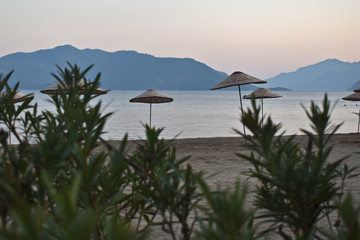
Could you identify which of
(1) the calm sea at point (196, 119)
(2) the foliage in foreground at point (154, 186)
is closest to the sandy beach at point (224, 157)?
(1) the calm sea at point (196, 119)

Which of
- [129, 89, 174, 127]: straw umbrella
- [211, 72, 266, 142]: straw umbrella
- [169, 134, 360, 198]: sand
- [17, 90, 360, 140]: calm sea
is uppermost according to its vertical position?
[211, 72, 266, 142]: straw umbrella

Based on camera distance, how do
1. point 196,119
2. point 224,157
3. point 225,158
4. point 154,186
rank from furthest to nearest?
1. point 196,119
2. point 224,157
3. point 225,158
4. point 154,186

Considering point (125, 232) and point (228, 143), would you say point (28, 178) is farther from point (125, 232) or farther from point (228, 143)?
point (228, 143)

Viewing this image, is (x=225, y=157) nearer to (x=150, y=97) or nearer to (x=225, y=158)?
(x=225, y=158)

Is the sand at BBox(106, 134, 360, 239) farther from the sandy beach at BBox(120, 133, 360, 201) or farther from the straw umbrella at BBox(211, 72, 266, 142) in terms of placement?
the straw umbrella at BBox(211, 72, 266, 142)

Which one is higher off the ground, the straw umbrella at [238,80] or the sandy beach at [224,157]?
the straw umbrella at [238,80]

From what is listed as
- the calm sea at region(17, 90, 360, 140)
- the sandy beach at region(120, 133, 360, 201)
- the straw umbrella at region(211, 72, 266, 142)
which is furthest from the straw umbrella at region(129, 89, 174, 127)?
the straw umbrella at region(211, 72, 266, 142)

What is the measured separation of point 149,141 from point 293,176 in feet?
1.17

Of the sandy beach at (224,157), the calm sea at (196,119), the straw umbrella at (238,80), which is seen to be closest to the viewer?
the sandy beach at (224,157)

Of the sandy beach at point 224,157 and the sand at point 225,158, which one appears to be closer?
the sand at point 225,158

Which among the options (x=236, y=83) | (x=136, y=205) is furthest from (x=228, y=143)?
(x=136, y=205)

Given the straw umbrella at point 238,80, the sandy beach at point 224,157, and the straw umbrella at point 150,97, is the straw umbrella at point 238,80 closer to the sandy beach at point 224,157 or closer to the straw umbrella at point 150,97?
the sandy beach at point 224,157

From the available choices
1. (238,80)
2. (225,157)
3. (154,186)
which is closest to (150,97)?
(238,80)

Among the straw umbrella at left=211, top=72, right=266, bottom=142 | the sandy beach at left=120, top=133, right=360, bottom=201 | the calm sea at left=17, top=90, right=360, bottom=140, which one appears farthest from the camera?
the calm sea at left=17, top=90, right=360, bottom=140
